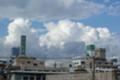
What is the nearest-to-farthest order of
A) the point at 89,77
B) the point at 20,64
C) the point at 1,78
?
the point at 89,77 → the point at 1,78 → the point at 20,64

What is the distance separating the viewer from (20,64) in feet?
565

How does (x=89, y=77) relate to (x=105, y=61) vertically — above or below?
below

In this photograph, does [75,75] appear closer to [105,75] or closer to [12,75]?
[105,75]

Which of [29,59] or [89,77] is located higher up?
[29,59]

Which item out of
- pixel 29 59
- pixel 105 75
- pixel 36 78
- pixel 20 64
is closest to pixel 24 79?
pixel 36 78

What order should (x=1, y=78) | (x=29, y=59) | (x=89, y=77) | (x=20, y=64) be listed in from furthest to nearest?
1. (x=29, y=59)
2. (x=20, y=64)
3. (x=1, y=78)
4. (x=89, y=77)

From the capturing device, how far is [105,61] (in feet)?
636

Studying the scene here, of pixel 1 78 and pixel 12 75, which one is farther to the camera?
pixel 1 78

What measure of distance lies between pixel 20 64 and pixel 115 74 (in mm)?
72381

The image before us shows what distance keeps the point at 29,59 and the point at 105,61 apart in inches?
1545

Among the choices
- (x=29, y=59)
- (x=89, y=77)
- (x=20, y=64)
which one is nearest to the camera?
(x=89, y=77)

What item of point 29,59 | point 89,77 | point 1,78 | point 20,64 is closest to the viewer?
point 89,77

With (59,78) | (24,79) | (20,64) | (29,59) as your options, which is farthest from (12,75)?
(29,59)

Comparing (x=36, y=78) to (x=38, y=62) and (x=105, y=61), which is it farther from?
(x=105, y=61)
